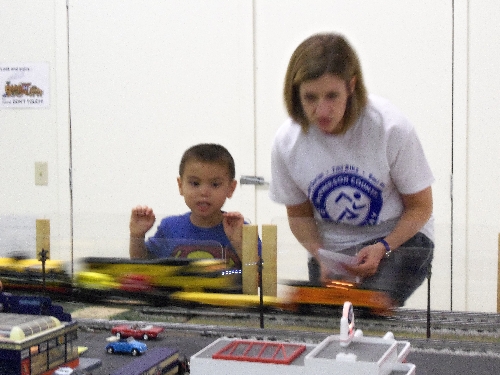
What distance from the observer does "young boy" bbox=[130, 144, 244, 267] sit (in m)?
1.58

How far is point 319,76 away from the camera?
1.55 m

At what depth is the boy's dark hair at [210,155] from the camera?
1892 mm

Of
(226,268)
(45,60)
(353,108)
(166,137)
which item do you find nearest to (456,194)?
(353,108)

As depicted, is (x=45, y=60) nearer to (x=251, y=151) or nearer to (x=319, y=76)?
(x=251, y=151)

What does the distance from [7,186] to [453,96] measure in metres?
1.52

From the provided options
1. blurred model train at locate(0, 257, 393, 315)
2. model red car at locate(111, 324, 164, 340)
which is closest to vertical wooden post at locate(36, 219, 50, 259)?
blurred model train at locate(0, 257, 393, 315)

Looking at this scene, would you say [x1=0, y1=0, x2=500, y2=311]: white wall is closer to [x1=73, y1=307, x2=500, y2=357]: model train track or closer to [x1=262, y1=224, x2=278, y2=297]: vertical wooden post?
[x1=262, y1=224, x2=278, y2=297]: vertical wooden post

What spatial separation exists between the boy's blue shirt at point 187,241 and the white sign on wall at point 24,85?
2.98 ft

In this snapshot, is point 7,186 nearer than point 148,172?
No

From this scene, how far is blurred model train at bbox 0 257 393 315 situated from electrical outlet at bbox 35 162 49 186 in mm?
794

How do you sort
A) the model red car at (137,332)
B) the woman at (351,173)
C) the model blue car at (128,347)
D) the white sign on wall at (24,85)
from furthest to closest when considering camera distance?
1. the white sign on wall at (24,85)
2. the woman at (351,173)
3. the model red car at (137,332)
4. the model blue car at (128,347)

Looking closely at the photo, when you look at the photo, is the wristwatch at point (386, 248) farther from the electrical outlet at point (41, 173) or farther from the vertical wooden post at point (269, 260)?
the electrical outlet at point (41, 173)

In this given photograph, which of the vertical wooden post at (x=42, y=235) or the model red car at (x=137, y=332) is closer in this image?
the model red car at (x=137, y=332)

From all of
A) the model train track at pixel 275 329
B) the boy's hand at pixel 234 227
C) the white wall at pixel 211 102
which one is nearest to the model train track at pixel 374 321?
the model train track at pixel 275 329
